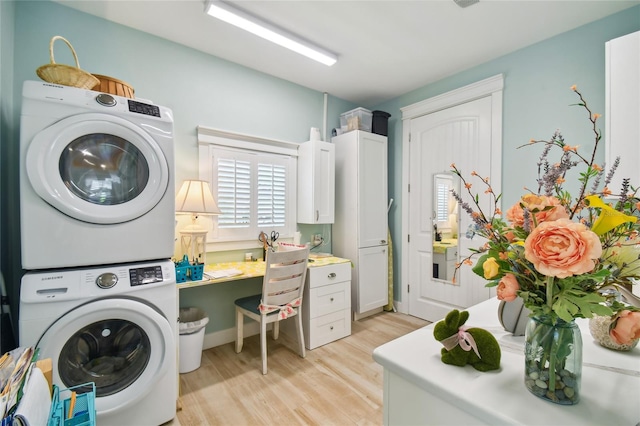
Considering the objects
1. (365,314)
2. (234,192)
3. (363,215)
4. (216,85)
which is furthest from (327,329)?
(216,85)

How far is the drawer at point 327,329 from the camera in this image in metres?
2.66

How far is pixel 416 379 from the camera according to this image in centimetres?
81

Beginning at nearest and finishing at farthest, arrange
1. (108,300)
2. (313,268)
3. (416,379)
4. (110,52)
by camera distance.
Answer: (416,379), (108,300), (110,52), (313,268)

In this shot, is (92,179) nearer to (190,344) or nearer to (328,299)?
(190,344)

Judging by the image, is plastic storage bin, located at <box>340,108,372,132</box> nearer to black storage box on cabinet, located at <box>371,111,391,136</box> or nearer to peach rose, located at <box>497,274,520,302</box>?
black storage box on cabinet, located at <box>371,111,391,136</box>

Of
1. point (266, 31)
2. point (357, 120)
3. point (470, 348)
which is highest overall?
point (266, 31)

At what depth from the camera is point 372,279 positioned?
11.2ft

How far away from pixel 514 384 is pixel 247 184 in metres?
2.59

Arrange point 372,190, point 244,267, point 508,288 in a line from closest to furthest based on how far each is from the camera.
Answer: point 508,288 → point 244,267 → point 372,190

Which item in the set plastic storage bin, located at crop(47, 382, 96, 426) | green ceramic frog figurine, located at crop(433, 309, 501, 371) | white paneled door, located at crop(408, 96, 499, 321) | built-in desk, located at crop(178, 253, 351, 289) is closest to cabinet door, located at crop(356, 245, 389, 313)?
white paneled door, located at crop(408, 96, 499, 321)

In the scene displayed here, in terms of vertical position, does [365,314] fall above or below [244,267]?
below

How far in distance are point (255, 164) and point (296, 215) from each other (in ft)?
2.43

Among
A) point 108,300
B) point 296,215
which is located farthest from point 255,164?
point 108,300

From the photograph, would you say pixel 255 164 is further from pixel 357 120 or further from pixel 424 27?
pixel 424 27
